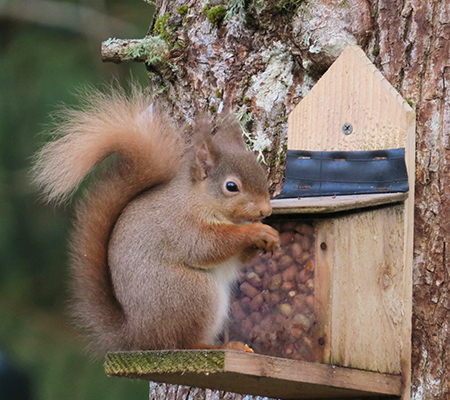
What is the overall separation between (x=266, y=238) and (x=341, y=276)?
0.66 ft

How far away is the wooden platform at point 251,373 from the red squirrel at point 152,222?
0.15 m

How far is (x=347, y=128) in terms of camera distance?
1.86m

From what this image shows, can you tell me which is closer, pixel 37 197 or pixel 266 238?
pixel 266 238

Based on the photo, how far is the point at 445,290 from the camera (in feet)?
6.06

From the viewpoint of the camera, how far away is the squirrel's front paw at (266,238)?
1.72 m

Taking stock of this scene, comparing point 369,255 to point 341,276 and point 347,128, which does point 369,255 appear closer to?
point 341,276

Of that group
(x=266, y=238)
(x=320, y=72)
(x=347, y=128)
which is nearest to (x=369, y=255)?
(x=266, y=238)

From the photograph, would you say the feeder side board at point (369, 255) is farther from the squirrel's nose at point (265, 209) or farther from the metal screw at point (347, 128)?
the squirrel's nose at point (265, 209)

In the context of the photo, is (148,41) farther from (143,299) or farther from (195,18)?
(143,299)

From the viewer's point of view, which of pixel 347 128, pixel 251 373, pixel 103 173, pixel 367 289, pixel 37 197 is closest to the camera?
pixel 251 373

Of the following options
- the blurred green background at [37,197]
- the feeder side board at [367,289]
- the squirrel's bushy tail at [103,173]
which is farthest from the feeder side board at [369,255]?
the blurred green background at [37,197]

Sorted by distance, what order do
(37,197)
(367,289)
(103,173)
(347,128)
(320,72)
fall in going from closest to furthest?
(367,289) < (347,128) < (103,173) < (320,72) < (37,197)

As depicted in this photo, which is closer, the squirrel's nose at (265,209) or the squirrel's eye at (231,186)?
the squirrel's nose at (265,209)

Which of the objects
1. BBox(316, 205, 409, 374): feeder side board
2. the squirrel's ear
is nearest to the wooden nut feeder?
BBox(316, 205, 409, 374): feeder side board
